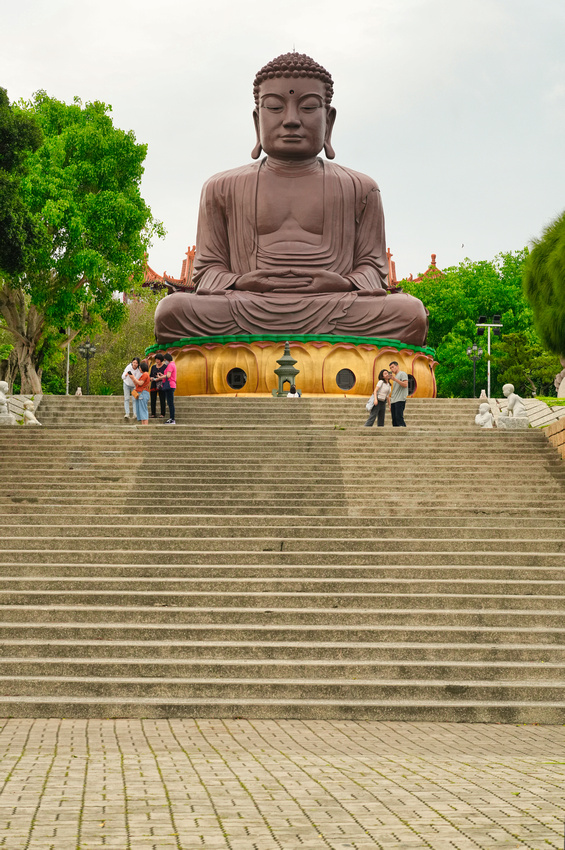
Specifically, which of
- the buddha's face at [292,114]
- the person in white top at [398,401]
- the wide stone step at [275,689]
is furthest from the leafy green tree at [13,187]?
the buddha's face at [292,114]

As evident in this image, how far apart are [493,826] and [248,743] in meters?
2.16

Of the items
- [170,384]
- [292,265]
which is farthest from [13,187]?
[292,265]

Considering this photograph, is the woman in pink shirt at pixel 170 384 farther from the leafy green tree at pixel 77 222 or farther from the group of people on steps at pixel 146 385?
the leafy green tree at pixel 77 222

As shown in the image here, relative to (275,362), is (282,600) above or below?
below

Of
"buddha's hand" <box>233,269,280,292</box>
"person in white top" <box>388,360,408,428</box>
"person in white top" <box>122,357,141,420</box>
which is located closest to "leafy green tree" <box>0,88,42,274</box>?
"person in white top" <box>122,357,141,420</box>

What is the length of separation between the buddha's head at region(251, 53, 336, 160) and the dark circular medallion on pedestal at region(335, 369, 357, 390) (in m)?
5.27

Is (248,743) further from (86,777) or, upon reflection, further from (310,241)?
(310,241)

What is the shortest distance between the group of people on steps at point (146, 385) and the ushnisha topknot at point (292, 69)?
30.2 feet

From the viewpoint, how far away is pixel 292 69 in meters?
22.0

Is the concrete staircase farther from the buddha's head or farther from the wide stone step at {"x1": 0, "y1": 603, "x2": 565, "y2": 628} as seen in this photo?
the buddha's head

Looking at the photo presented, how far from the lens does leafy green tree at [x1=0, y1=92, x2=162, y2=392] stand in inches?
945

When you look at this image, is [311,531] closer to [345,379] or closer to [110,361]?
[345,379]

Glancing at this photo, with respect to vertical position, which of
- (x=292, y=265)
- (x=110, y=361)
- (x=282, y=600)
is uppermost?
(x=110, y=361)

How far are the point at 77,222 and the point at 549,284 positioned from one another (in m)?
14.2
